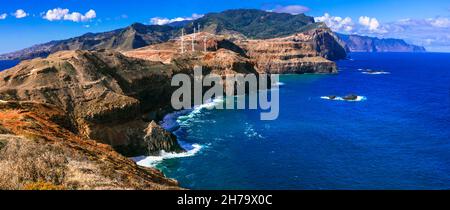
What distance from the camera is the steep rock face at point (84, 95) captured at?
71625 millimetres

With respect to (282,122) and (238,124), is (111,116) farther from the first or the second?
(282,122)

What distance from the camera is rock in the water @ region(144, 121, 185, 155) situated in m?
74.0

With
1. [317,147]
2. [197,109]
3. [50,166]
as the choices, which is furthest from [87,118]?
[197,109]

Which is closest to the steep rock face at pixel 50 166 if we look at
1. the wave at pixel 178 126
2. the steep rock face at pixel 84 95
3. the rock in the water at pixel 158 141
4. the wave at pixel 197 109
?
the steep rock face at pixel 84 95

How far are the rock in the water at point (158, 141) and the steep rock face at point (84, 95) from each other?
1020 mm

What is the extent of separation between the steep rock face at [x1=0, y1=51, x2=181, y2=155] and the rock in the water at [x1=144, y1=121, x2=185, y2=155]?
3.35 ft

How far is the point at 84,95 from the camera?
252ft

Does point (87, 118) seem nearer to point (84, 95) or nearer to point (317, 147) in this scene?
point (84, 95)

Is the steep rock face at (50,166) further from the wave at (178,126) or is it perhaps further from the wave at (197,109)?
the wave at (197,109)

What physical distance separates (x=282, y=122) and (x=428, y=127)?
31.7 meters

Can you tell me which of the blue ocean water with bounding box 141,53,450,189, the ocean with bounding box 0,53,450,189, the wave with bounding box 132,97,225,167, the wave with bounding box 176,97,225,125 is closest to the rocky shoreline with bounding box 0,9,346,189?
the wave with bounding box 132,97,225,167

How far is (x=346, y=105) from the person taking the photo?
420 ft

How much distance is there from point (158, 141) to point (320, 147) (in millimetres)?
28327
